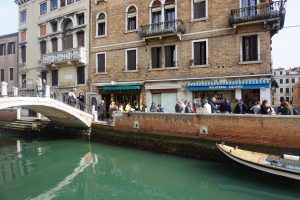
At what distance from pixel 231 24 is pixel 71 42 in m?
11.5

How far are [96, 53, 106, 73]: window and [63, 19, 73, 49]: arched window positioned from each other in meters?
2.75

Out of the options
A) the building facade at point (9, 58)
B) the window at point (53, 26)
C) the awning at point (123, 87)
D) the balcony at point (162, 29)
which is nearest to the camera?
the balcony at point (162, 29)

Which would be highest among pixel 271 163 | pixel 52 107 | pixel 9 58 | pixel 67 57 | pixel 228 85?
pixel 9 58

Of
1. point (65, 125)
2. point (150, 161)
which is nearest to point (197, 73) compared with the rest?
point (150, 161)

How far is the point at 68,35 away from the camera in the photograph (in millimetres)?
19484

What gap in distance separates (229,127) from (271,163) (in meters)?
2.45

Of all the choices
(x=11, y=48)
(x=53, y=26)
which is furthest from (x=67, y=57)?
(x=11, y=48)

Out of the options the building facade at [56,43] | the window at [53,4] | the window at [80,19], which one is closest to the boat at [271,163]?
the building facade at [56,43]

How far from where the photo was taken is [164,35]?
14.9 metres

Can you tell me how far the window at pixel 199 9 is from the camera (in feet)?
47.1

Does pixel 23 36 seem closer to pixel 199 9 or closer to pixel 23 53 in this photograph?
pixel 23 53

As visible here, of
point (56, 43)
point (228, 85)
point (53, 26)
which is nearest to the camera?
point (228, 85)

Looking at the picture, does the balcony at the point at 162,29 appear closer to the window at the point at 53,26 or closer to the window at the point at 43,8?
the window at the point at 53,26

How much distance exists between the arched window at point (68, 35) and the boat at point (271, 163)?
14.7 meters
